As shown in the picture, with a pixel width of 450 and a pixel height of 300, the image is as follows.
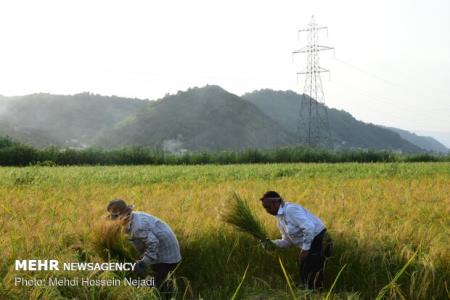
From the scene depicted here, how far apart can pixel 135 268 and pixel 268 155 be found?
30.8 meters

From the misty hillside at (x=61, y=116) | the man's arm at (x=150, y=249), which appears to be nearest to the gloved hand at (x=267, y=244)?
the man's arm at (x=150, y=249)

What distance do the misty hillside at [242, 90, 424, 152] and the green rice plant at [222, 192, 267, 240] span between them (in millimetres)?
144179

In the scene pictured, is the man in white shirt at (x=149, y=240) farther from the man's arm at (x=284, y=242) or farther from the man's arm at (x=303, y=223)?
the man's arm at (x=303, y=223)

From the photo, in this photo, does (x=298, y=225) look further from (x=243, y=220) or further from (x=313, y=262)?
(x=243, y=220)

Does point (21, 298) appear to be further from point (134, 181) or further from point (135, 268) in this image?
point (134, 181)

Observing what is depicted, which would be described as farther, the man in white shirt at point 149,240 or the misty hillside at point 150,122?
the misty hillside at point 150,122

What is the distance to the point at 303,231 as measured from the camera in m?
5.44

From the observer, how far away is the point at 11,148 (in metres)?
31.6

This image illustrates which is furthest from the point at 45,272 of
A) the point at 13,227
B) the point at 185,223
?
the point at 185,223

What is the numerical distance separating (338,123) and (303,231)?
162886 millimetres

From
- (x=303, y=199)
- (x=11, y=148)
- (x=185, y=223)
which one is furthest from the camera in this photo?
(x=11, y=148)

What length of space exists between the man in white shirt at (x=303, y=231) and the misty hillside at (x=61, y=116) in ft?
341

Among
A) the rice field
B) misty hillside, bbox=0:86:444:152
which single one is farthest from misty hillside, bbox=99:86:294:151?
the rice field

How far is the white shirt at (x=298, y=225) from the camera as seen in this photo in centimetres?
543
